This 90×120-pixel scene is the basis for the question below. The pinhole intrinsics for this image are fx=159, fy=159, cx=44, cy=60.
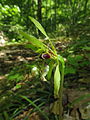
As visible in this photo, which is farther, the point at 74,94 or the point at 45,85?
the point at 45,85

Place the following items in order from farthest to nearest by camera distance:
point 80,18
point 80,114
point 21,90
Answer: point 80,18, point 21,90, point 80,114

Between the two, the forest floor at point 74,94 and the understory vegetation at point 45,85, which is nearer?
the understory vegetation at point 45,85

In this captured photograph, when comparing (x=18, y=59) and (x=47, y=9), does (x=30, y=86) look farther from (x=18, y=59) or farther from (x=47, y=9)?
(x=47, y=9)

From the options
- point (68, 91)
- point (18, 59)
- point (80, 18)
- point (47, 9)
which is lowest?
point (68, 91)

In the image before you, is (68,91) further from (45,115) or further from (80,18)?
(80,18)

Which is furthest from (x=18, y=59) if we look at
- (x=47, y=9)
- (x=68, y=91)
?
(x=47, y=9)

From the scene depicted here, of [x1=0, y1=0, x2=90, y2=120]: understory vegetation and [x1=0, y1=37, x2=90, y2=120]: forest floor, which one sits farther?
[x1=0, y1=37, x2=90, y2=120]: forest floor

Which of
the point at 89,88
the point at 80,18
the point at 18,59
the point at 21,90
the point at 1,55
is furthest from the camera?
the point at 80,18

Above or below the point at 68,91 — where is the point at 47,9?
above

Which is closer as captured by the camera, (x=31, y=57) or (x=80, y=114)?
(x=80, y=114)

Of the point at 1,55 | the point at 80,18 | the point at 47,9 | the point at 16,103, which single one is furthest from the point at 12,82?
the point at 47,9
